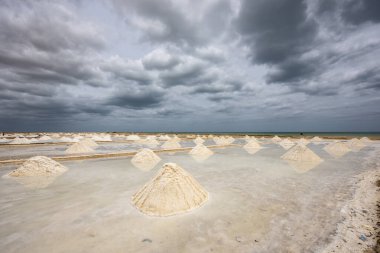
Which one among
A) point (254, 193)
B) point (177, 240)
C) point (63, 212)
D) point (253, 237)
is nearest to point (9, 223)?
point (63, 212)

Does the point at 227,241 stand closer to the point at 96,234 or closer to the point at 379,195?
the point at 96,234

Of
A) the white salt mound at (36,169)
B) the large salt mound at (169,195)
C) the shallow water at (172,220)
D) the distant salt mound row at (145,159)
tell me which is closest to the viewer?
the shallow water at (172,220)

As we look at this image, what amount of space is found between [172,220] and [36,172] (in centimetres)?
950

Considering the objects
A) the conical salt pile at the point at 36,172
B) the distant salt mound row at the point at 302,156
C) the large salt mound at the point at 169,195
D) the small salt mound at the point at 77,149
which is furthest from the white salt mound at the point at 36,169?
the distant salt mound row at the point at 302,156

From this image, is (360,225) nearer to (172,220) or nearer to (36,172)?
(172,220)

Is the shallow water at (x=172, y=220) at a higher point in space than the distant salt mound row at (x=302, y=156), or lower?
lower

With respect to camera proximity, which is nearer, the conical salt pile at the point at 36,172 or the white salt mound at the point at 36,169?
the conical salt pile at the point at 36,172

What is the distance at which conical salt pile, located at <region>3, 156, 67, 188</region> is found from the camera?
10133 mm

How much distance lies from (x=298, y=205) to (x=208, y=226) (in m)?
3.42

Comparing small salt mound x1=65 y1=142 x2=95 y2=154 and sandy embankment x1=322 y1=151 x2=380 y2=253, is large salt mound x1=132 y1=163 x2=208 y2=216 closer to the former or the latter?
sandy embankment x1=322 y1=151 x2=380 y2=253

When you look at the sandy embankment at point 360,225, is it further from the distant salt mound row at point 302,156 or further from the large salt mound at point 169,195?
the distant salt mound row at point 302,156

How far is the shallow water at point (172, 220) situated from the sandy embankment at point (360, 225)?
231mm

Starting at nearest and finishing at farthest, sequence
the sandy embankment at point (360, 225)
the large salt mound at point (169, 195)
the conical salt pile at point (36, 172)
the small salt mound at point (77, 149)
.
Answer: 1. the sandy embankment at point (360, 225)
2. the large salt mound at point (169, 195)
3. the conical salt pile at point (36, 172)
4. the small salt mound at point (77, 149)

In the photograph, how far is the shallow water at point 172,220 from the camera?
4328 mm
